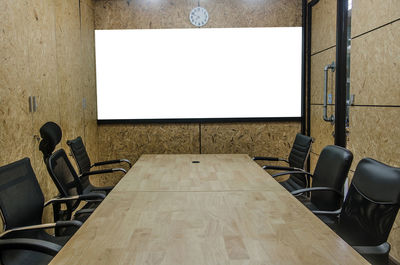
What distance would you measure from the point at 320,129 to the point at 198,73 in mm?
1899

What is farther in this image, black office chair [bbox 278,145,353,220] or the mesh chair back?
the mesh chair back

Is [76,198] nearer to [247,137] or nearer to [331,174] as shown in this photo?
[331,174]

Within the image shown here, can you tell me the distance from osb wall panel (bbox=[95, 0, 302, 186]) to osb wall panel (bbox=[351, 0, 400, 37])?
70.2 inches

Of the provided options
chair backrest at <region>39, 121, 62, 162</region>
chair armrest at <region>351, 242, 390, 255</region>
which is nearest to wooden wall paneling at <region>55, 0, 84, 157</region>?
chair backrest at <region>39, 121, 62, 162</region>

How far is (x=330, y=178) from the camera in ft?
9.10

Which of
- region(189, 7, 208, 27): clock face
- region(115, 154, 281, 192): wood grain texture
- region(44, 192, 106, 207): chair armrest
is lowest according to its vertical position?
region(44, 192, 106, 207): chair armrest

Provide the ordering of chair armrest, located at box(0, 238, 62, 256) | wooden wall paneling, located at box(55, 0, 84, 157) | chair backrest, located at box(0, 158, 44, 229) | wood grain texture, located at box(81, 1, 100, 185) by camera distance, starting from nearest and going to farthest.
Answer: chair armrest, located at box(0, 238, 62, 256), chair backrest, located at box(0, 158, 44, 229), wooden wall paneling, located at box(55, 0, 84, 157), wood grain texture, located at box(81, 1, 100, 185)

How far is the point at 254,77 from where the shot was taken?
5.42 meters

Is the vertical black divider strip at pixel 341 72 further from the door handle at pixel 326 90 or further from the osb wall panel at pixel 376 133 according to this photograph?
the osb wall panel at pixel 376 133

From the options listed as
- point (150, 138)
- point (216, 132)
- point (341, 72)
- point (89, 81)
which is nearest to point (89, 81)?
point (89, 81)

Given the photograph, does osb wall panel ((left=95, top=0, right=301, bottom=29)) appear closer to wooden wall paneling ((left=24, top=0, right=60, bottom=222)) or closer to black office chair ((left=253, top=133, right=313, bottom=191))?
wooden wall paneling ((left=24, top=0, right=60, bottom=222))

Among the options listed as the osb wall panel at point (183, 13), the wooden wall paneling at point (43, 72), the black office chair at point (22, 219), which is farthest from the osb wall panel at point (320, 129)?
the black office chair at point (22, 219)

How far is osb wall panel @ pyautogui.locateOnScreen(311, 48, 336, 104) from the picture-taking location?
4473 millimetres

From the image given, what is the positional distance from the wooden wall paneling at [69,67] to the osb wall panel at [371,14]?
318 cm
